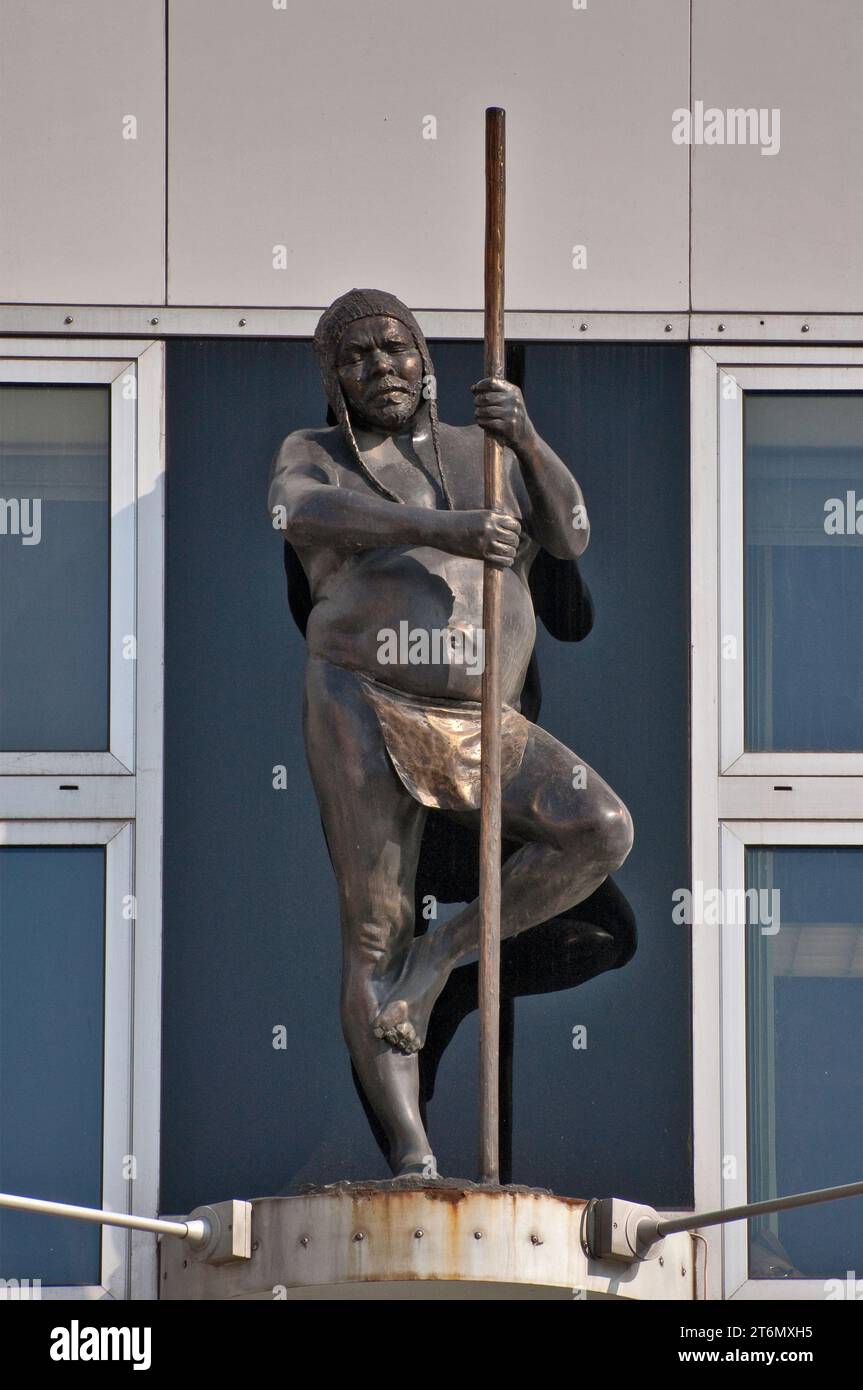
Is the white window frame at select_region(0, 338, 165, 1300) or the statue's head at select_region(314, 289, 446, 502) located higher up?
the statue's head at select_region(314, 289, 446, 502)

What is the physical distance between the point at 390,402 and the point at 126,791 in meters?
1.49

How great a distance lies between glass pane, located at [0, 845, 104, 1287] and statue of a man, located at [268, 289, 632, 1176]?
954 mm

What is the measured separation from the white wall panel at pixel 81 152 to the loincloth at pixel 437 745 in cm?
186

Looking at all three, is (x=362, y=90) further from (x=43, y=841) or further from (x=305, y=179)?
(x=43, y=841)

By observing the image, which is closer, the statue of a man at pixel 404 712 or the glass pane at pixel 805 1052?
the statue of a man at pixel 404 712

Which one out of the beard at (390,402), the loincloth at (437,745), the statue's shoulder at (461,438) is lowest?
the loincloth at (437,745)

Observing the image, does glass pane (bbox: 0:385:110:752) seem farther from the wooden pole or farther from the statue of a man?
the wooden pole

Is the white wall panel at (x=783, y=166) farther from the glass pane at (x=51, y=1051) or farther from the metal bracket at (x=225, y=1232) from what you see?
the metal bracket at (x=225, y=1232)

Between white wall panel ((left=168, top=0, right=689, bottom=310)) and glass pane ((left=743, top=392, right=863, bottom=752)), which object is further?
white wall panel ((left=168, top=0, right=689, bottom=310))

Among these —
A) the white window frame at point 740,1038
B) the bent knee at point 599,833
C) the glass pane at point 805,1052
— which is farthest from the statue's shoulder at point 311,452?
the glass pane at point 805,1052

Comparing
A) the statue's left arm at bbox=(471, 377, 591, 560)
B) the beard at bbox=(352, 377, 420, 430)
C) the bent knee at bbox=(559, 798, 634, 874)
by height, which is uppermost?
the beard at bbox=(352, 377, 420, 430)

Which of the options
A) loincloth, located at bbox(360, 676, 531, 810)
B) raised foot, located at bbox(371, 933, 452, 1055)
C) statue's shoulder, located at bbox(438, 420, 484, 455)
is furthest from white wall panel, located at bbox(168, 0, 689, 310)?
raised foot, located at bbox(371, 933, 452, 1055)

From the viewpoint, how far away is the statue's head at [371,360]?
10695 mm

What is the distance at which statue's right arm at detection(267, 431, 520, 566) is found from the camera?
1024cm
